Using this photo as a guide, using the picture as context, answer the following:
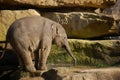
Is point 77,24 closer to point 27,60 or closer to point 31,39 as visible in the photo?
point 31,39

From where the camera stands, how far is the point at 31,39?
242 inches

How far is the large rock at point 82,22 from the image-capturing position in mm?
7742

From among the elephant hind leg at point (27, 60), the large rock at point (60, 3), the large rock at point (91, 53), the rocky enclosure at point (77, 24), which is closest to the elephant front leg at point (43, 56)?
the elephant hind leg at point (27, 60)

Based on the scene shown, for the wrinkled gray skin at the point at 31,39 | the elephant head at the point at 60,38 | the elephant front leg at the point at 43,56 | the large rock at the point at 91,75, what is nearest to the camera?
the large rock at the point at 91,75

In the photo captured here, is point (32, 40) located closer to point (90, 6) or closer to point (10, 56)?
point (10, 56)

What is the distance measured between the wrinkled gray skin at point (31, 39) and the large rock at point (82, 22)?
1.19 meters

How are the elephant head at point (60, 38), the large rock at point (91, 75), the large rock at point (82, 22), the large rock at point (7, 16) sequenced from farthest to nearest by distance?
the large rock at point (82, 22), the large rock at point (7, 16), the elephant head at point (60, 38), the large rock at point (91, 75)

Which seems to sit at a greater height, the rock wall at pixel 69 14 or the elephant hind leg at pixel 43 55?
the rock wall at pixel 69 14

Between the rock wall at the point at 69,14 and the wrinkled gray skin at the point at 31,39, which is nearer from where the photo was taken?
the wrinkled gray skin at the point at 31,39

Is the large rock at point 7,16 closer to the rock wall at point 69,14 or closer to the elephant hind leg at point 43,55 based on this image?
the rock wall at point 69,14

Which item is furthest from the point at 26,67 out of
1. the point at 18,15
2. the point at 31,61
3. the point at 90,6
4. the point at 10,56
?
the point at 90,6

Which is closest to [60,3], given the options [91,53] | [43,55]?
[91,53]

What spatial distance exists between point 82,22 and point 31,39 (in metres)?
1.94

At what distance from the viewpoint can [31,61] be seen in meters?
6.18
